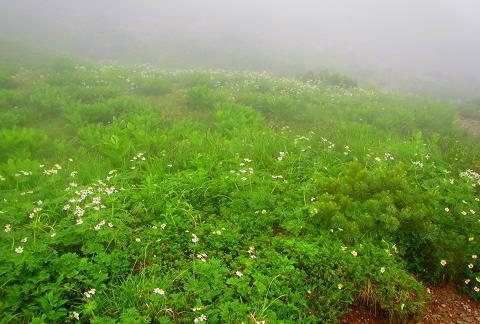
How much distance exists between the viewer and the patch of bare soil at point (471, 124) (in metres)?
13.7

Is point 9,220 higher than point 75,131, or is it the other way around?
point 9,220

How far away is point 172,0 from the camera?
205 feet

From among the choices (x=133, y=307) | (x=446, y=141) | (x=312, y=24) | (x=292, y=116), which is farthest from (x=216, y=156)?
(x=312, y=24)

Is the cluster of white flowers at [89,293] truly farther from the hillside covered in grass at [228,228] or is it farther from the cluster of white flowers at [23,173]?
the cluster of white flowers at [23,173]

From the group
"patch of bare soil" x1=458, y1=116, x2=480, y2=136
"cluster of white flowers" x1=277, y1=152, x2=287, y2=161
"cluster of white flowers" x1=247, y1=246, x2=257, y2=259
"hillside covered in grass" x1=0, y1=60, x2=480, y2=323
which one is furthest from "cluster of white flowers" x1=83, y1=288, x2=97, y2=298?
"patch of bare soil" x1=458, y1=116, x2=480, y2=136

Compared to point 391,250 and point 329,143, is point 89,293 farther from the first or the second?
point 329,143

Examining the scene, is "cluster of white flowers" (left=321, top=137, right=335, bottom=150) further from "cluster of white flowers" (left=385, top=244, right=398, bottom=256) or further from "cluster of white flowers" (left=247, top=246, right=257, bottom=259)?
"cluster of white flowers" (left=247, top=246, right=257, bottom=259)

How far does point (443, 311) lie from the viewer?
4855 mm

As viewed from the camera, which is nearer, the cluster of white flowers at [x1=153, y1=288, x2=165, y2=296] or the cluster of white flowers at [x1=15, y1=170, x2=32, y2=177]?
the cluster of white flowers at [x1=153, y1=288, x2=165, y2=296]

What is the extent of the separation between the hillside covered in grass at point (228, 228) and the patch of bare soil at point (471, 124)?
6015 mm

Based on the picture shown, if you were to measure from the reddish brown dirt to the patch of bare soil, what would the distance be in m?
10.0

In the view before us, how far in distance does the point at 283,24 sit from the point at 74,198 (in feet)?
198

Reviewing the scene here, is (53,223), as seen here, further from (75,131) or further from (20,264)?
(75,131)

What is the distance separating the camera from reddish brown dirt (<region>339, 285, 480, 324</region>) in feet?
15.0
